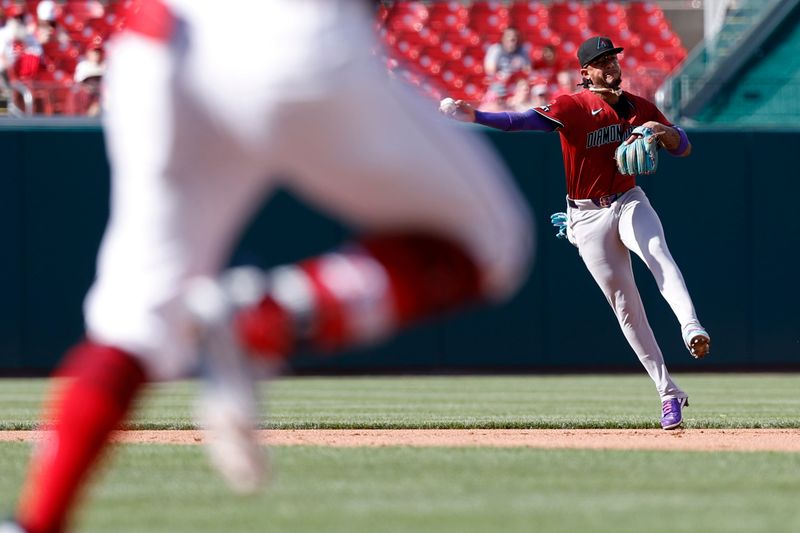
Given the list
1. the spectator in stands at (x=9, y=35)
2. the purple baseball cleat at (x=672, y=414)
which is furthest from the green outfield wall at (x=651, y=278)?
the purple baseball cleat at (x=672, y=414)

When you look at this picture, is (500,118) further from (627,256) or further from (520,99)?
(520,99)

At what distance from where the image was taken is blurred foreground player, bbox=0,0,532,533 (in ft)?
8.82

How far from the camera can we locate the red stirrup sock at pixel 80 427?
282 cm

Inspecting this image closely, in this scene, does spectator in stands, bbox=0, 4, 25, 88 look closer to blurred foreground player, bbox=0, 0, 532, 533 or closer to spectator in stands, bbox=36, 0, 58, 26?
spectator in stands, bbox=36, 0, 58, 26

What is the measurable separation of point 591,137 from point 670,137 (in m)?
0.44

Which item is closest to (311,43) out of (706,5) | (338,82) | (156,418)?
(338,82)

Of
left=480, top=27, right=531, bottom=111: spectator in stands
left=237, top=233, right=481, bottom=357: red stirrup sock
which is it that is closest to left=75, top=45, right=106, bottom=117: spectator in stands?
left=480, top=27, right=531, bottom=111: spectator in stands

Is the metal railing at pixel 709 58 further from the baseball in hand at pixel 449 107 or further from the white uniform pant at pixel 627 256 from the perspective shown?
the baseball in hand at pixel 449 107

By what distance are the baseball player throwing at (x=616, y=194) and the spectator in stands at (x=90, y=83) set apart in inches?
279

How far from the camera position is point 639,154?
7383 millimetres

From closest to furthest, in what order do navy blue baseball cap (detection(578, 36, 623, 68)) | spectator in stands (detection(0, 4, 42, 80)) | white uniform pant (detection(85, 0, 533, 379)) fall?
white uniform pant (detection(85, 0, 533, 379)) < navy blue baseball cap (detection(578, 36, 623, 68)) < spectator in stands (detection(0, 4, 42, 80))

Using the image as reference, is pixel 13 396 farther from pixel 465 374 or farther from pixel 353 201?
pixel 353 201

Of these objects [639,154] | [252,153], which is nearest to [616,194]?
[639,154]

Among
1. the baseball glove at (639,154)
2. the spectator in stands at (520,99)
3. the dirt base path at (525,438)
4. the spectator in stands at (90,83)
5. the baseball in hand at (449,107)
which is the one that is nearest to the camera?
the dirt base path at (525,438)
